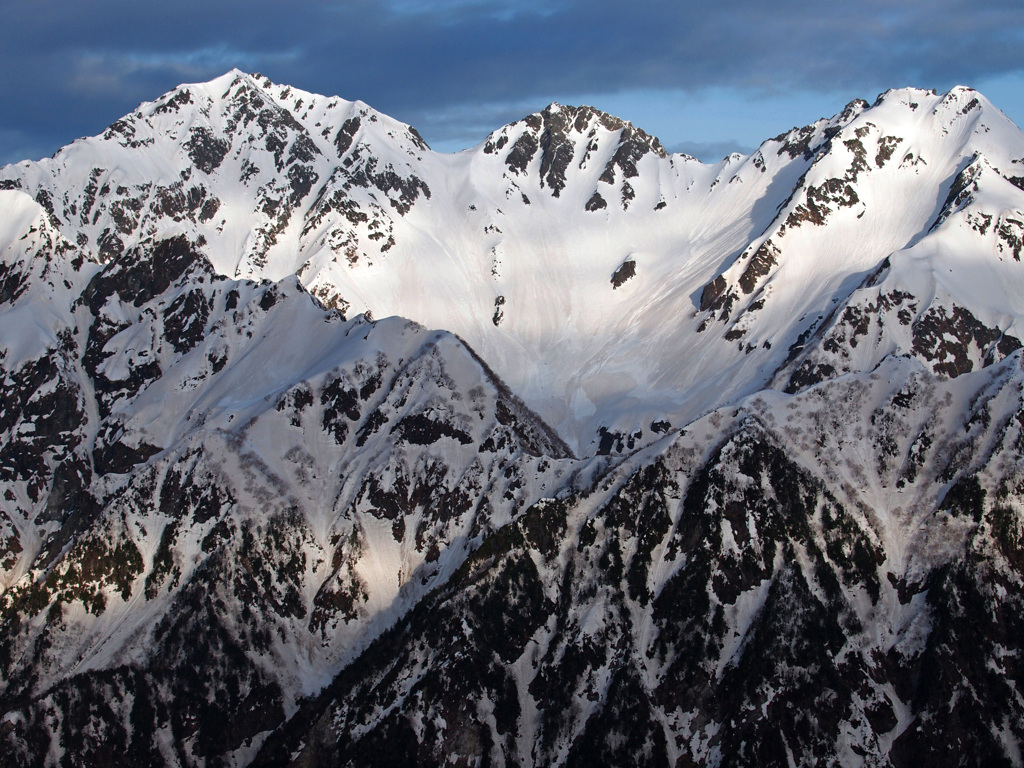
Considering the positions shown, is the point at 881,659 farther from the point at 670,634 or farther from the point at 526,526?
the point at 526,526

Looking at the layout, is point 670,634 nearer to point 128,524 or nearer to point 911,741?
point 911,741

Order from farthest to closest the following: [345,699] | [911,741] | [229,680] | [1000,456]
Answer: [229,680], [345,699], [1000,456], [911,741]

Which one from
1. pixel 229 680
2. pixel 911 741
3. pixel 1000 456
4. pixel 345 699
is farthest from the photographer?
pixel 229 680

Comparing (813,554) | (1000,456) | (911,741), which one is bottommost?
(911,741)

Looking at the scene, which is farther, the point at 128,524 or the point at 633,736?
the point at 128,524

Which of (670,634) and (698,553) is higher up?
(698,553)

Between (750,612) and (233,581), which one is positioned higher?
(233,581)

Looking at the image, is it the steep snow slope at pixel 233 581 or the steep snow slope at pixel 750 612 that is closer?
the steep snow slope at pixel 750 612

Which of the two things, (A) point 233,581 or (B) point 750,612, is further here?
(A) point 233,581

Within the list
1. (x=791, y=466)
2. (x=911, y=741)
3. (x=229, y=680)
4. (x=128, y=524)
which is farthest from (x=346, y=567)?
(x=911, y=741)

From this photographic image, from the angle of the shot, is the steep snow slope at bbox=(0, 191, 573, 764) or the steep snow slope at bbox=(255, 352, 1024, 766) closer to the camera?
the steep snow slope at bbox=(255, 352, 1024, 766)

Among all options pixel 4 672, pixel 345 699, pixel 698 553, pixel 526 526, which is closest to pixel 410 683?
pixel 345 699
